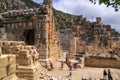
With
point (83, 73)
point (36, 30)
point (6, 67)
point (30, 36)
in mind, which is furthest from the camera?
point (30, 36)

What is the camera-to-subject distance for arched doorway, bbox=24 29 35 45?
25234 millimetres

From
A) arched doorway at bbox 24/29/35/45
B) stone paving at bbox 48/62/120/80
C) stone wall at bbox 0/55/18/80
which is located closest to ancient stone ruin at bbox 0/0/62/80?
arched doorway at bbox 24/29/35/45

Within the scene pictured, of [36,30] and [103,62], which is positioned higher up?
[36,30]

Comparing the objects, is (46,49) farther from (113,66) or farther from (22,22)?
(113,66)

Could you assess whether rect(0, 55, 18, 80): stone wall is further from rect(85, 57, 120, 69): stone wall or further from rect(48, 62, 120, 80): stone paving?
rect(85, 57, 120, 69): stone wall

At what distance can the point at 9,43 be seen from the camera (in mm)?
17891

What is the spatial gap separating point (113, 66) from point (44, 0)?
8184 mm

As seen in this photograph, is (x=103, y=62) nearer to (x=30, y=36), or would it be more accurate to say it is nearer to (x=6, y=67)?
(x=30, y=36)

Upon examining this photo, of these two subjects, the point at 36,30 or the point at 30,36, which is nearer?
the point at 36,30

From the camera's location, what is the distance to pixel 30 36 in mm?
25828

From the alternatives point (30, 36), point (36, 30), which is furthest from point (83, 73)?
point (30, 36)

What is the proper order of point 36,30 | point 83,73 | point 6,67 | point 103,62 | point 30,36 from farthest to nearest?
point 103,62 → point 30,36 → point 36,30 → point 83,73 → point 6,67

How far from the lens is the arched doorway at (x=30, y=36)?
25234 mm

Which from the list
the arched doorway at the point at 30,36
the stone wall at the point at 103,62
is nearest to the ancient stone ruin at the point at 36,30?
the arched doorway at the point at 30,36
